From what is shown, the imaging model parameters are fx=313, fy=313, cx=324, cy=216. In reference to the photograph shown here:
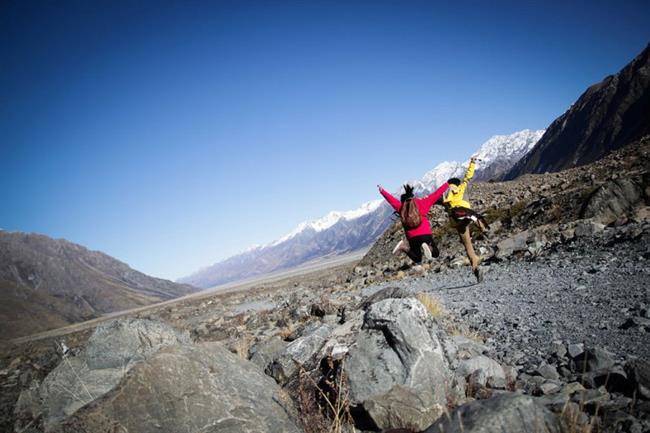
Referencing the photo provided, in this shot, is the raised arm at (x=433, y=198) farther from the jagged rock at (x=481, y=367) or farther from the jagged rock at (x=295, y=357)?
the jagged rock at (x=481, y=367)

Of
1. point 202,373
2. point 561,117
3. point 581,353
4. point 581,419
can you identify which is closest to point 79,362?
point 202,373

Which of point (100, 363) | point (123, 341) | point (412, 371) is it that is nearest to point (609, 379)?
point (412, 371)

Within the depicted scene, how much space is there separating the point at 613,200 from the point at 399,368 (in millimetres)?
12517

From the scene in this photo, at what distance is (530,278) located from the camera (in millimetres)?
8086

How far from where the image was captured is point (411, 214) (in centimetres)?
808

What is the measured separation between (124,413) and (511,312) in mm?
6195

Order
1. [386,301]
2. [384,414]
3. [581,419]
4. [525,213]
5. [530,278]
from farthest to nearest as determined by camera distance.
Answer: [525,213], [530,278], [386,301], [384,414], [581,419]

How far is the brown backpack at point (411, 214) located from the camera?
8.07 meters

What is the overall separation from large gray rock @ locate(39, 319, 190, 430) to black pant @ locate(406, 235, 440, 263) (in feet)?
18.8

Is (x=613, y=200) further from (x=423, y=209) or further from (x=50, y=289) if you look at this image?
(x=50, y=289)

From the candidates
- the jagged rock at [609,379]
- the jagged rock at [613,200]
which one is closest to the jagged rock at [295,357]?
the jagged rock at [609,379]

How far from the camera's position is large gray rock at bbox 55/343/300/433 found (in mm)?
2716

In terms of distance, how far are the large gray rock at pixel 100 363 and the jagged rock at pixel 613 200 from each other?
14.1 metres

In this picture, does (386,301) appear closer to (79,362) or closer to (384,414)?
(384,414)
